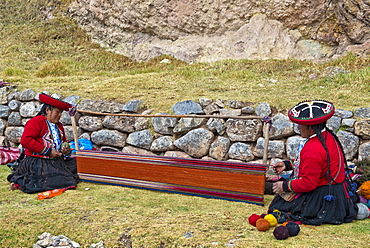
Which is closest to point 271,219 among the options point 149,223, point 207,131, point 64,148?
point 149,223

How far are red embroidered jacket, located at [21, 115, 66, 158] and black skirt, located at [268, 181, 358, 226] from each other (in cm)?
273

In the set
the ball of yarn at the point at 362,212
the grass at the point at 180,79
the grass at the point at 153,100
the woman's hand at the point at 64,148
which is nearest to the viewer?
the grass at the point at 153,100

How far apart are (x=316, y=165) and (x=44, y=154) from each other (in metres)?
3.05

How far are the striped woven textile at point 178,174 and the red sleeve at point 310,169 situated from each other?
24.4 inches

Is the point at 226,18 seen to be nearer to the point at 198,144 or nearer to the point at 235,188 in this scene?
the point at 198,144

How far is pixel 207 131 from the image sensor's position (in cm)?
498

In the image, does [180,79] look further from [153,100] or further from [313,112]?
[313,112]

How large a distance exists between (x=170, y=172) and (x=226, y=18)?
6981 mm

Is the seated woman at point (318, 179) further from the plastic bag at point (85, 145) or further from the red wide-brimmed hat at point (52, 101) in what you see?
the plastic bag at point (85, 145)

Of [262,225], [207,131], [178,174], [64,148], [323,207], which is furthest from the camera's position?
[207,131]

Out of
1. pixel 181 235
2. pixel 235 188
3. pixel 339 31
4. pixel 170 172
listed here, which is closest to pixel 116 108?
pixel 170 172

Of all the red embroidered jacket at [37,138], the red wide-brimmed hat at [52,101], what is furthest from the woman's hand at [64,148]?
the red wide-brimmed hat at [52,101]

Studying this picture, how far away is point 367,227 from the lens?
301cm

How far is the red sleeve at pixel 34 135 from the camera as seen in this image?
13.5 ft
